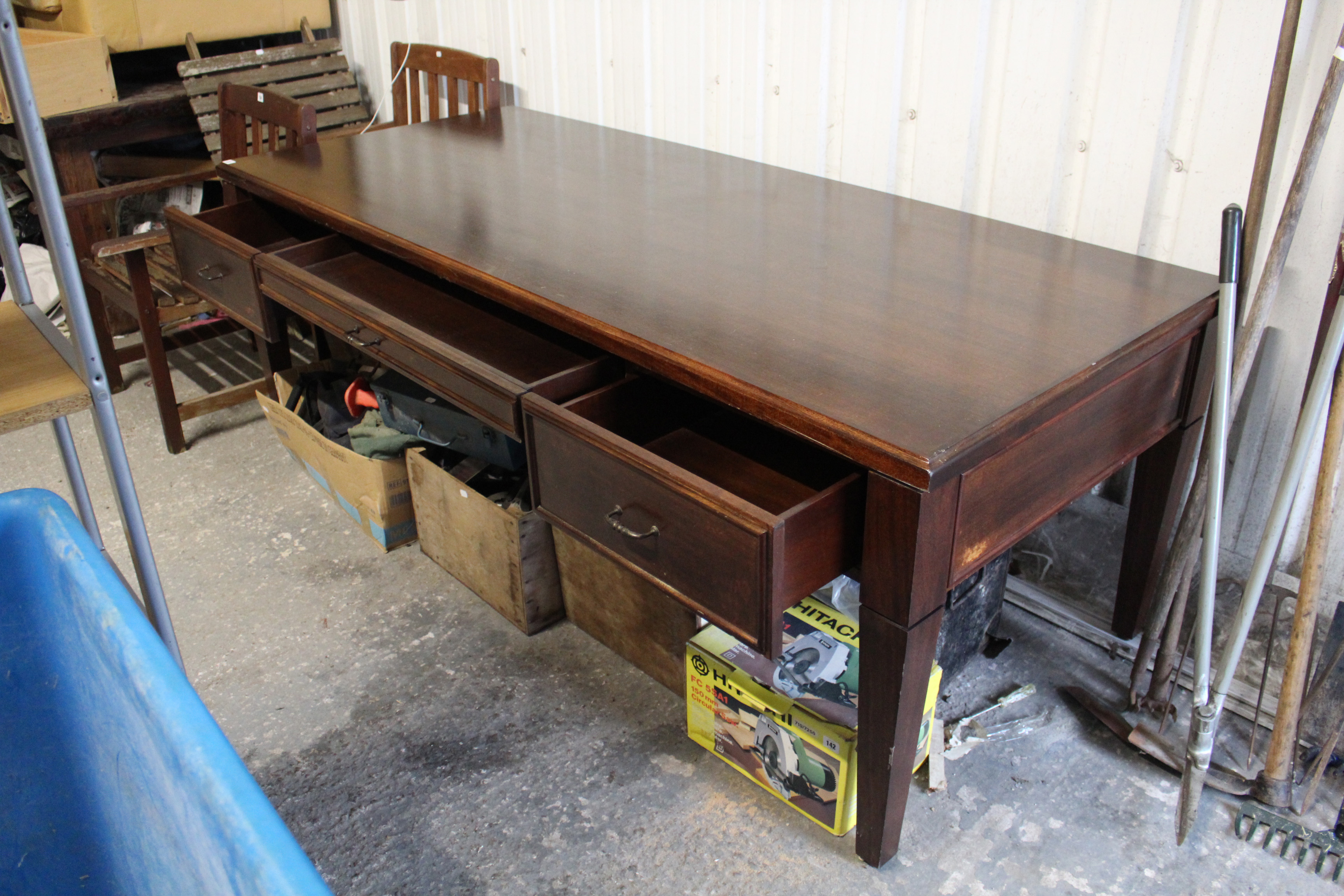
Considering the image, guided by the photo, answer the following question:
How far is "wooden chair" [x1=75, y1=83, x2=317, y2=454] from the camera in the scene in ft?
9.02

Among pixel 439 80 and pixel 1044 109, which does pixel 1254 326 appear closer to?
pixel 1044 109

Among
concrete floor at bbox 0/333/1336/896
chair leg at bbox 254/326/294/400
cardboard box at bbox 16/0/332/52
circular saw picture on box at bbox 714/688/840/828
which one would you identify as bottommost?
concrete floor at bbox 0/333/1336/896

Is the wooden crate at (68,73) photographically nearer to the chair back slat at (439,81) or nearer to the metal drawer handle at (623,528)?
the chair back slat at (439,81)

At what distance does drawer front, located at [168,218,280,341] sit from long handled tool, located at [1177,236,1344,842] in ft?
6.20

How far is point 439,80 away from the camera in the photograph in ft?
10.6

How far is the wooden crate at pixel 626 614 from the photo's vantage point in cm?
203

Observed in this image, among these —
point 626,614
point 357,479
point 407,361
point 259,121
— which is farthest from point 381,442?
point 259,121

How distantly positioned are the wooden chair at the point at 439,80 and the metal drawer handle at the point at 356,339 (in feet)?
3.90

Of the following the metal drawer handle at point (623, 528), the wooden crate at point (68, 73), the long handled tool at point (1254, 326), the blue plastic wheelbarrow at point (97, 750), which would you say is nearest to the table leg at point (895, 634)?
the metal drawer handle at point (623, 528)

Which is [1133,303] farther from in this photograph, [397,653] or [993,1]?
[397,653]

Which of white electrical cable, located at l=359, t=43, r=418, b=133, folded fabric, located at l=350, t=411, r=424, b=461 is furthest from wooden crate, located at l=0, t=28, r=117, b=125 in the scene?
folded fabric, located at l=350, t=411, r=424, b=461

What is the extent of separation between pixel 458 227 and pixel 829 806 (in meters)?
1.23

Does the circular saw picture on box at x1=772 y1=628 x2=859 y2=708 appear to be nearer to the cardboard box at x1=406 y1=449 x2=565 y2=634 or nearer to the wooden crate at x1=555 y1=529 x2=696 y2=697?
the wooden crate at x1=555 y1=529 x2=696 y2=697

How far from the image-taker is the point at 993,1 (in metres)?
1.91
